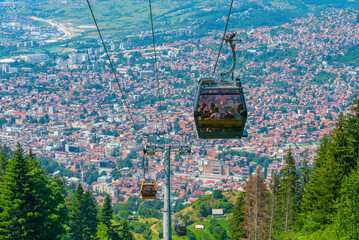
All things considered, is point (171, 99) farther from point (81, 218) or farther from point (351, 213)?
point (351, 213)

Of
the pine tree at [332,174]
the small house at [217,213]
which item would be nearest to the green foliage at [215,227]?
the small house at [217,213]

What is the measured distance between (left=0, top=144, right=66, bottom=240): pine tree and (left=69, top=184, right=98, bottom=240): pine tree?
1079 cm

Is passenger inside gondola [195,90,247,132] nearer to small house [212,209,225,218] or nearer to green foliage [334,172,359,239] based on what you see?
green foliage [334,172,359,239]

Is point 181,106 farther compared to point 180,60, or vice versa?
point 180,60

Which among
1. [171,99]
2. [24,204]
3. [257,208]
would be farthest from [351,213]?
[171,99]

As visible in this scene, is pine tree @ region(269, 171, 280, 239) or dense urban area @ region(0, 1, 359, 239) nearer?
pine tree @ region(269, 171, 280, 239)

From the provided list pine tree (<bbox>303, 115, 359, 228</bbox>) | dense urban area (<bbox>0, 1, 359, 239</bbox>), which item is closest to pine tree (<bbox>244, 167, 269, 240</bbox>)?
pine tree (<bbox>303, 115, 359, 228</bbox>)

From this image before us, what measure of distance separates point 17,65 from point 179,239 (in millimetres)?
137266

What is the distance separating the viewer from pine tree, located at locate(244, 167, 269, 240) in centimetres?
2212

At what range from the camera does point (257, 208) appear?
72.3ft

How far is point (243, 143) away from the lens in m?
107

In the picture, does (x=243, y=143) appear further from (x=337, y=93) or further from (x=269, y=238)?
(x=269, y=238)

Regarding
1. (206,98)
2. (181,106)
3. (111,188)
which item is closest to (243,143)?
(181,106)

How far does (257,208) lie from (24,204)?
1052 centimetres
